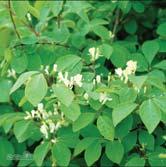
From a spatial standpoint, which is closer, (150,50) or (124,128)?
(124,128)

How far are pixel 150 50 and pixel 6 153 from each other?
0.79m

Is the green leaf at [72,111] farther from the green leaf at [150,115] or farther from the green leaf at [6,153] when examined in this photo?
the green leaf at [6,153]

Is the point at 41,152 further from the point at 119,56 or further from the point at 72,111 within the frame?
the point at 119,56

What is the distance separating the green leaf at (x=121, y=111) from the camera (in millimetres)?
1685

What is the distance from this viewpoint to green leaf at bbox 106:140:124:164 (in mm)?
1894

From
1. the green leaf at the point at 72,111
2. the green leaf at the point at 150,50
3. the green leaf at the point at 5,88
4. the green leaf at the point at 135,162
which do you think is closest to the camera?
the green leaf at the point at 72,111

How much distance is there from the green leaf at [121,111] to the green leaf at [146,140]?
0.27 metres

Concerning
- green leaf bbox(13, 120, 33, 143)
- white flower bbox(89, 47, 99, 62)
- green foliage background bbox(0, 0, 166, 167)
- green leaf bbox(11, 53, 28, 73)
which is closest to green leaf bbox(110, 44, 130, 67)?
green foliage background bbox(0, 0, 166, 167)

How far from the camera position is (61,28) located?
7.84 ft

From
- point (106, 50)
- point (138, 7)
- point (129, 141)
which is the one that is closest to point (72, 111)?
point (129, 141)

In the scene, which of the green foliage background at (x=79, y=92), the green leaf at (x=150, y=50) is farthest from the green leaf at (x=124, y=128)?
the green leaf at (x=150, y=50)

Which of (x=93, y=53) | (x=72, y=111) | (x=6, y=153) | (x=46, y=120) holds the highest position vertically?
(x=93, y=53)

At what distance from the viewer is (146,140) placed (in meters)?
1.93

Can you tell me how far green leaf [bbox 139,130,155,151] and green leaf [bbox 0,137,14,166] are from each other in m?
0.62
